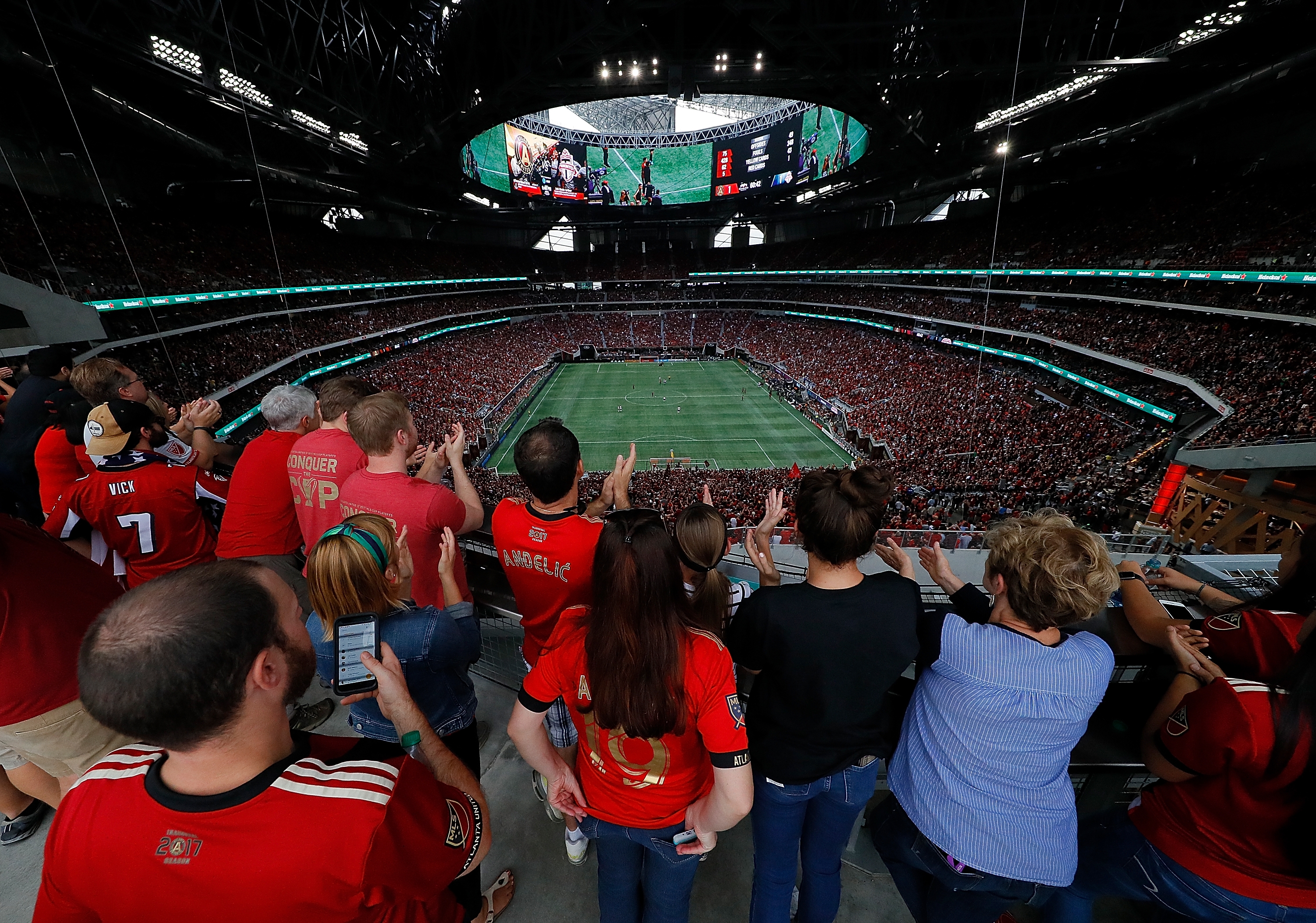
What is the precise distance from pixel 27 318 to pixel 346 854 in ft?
59.8

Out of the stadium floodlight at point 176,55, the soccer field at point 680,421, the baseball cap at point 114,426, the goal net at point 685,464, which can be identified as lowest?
the goal net at point 685,464

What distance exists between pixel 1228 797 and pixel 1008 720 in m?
0.69

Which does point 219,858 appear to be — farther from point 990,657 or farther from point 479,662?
point 479,662

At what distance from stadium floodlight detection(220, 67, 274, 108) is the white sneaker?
964 inches

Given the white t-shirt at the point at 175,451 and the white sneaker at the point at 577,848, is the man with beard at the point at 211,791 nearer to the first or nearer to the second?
the white sneaker at the point at 577,848

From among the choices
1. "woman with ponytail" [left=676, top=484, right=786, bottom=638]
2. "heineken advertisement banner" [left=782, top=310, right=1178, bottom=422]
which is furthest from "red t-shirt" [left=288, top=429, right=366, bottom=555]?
"heineken advertisement banner" [left=782, top=310, right=1178, bottom=422]

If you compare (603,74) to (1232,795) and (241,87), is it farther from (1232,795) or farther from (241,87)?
(1232,795)

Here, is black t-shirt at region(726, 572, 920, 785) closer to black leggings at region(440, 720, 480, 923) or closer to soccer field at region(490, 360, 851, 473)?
black leggings at region(440, 720, 480, 923)

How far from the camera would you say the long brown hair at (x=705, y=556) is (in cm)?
211

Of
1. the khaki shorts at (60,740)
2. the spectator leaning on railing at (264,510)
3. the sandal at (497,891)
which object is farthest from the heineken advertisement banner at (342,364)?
the sandal at (497,891)

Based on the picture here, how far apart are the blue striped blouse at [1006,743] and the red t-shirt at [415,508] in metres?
2.34

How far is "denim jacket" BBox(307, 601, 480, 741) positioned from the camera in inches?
72.0

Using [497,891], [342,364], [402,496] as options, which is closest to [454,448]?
[402,496]

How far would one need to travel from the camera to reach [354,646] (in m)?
1.57
